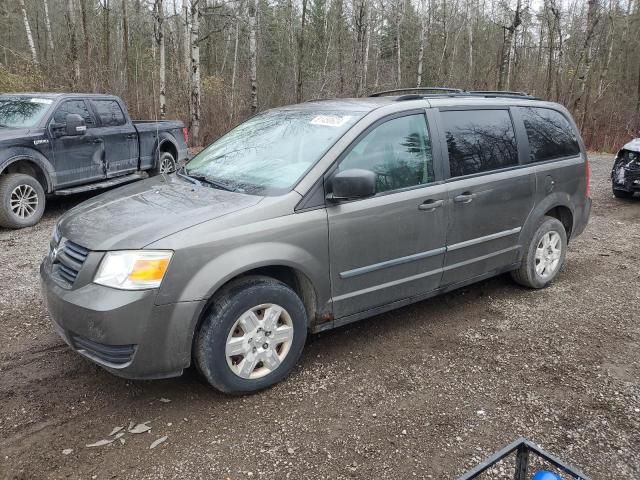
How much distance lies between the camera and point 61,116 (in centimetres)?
775

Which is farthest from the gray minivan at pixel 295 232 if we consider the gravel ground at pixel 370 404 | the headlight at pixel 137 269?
the gravel ground at pixel 370 404

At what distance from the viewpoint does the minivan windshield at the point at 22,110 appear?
7.43 metres

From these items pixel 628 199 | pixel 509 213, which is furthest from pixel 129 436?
pixel 628 199

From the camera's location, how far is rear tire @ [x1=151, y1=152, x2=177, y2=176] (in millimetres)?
9672

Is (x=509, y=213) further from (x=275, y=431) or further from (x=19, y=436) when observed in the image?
(x=19, y=436)

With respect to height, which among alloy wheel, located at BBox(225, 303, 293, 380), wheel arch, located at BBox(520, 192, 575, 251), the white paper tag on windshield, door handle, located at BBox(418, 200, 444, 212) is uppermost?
the white paper tag on windshield

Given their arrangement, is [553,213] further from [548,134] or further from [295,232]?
[295,232]

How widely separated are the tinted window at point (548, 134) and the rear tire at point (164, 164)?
7047mm

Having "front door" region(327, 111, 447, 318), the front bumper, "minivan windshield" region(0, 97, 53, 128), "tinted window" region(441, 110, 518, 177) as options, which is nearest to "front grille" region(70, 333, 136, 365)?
the front bumper

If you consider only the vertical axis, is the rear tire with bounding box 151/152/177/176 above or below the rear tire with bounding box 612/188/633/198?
above

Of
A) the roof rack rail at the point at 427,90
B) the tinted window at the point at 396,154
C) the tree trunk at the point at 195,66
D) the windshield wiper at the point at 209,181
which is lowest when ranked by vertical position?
the windshield wiper at the point at 209,181

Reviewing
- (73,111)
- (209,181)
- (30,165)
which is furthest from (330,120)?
(73,111)

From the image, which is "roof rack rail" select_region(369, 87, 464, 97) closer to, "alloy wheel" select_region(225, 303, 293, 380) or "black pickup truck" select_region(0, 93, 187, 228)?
"alloy wheel" select_region(225, 303, 293, 380)

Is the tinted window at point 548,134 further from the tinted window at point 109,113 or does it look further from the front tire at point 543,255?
the tinted window at point 109,113
